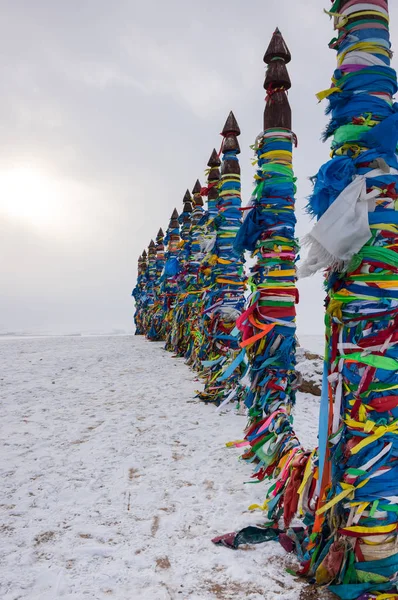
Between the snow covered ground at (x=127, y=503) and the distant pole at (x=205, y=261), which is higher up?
the distant pole at (x=205, y=261)

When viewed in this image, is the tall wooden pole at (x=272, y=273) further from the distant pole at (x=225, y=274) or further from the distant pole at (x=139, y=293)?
the distant pole at (x=139, y=293)

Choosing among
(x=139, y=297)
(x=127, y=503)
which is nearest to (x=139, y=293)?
(x=139, y=297)

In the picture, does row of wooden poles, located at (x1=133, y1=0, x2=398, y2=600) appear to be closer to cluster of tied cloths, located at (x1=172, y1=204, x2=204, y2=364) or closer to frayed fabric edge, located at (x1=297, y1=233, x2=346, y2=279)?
frayed fabric edge, located at (x1=297, y1=233, x2=346, y2=279)

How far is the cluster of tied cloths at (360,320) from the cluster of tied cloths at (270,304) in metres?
1.30

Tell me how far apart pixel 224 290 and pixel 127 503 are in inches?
169

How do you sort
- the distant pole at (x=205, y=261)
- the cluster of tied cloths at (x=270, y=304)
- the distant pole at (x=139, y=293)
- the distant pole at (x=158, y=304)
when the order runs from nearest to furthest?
the cluster of tied cloths at (x=270, y=304), the distant pole at (x=205, y=261), the distant pole at (x=158, y=304), the distant pole at (x=139, y=293)

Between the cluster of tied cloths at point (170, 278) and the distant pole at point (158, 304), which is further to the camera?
the distant pole at point (158, 304)

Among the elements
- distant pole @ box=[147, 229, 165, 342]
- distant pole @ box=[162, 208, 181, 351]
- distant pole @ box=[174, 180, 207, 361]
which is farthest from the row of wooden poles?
distant pole @ box=[147, 229, 165, 342]

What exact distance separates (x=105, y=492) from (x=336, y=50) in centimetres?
386

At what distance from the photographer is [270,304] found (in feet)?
13.2

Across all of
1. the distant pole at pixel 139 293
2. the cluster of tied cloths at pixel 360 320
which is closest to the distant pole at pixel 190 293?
the cluster of tied cloths at pixel 360 320

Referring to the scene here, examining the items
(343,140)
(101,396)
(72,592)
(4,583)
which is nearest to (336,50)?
(343,140)

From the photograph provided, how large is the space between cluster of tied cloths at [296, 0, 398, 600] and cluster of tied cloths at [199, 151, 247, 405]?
4282mm

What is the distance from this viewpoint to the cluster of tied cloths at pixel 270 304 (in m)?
3.79
